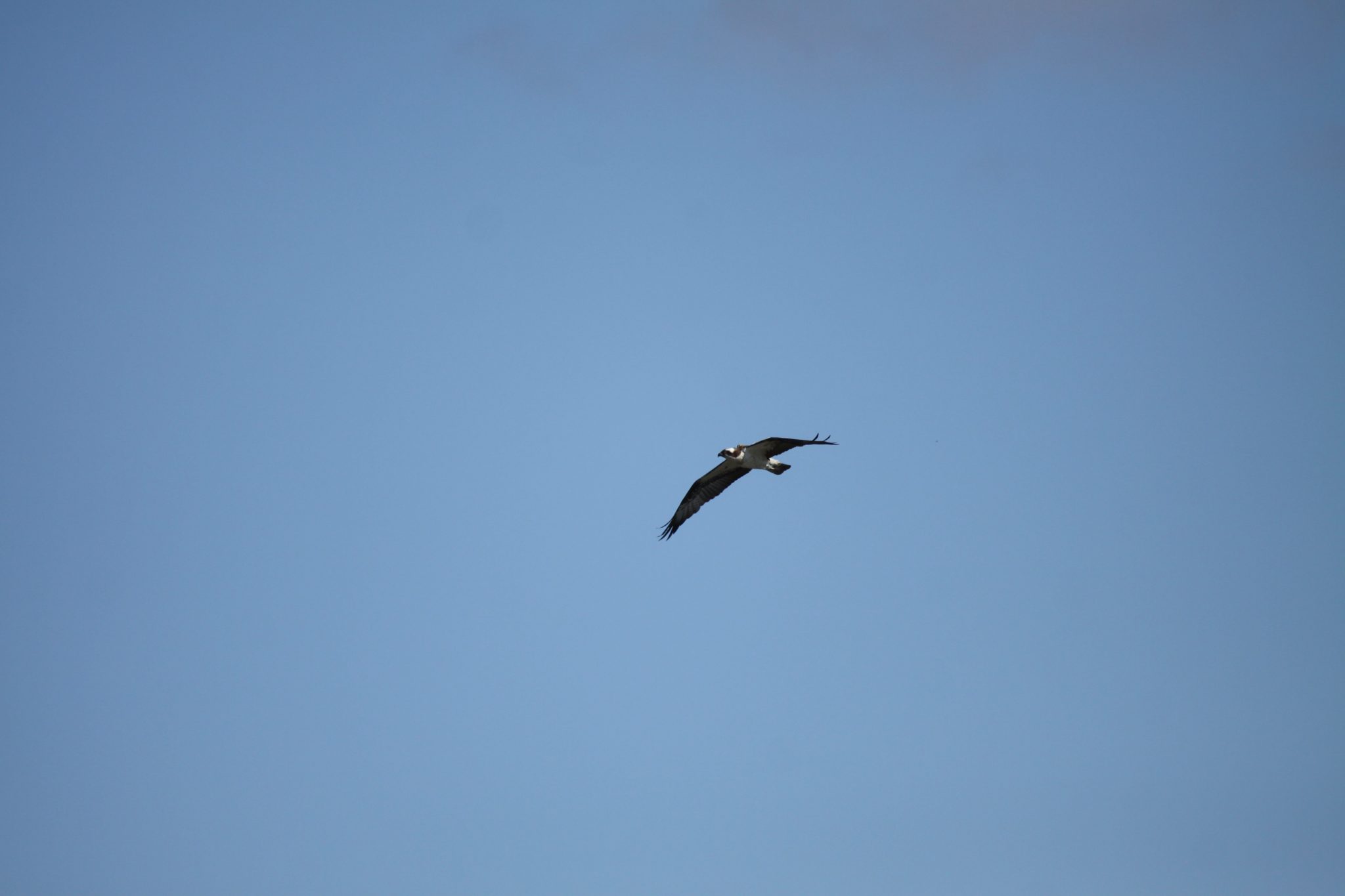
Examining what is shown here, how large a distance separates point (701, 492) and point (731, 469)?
4.46 ft

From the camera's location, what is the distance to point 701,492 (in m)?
39.8

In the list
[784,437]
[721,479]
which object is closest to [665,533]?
[721,479]

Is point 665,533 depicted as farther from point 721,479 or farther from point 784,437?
point 784,437

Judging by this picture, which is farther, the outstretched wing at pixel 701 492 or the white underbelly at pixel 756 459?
the outstretched wing at pixel 701 492

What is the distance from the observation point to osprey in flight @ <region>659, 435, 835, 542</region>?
36.2 m

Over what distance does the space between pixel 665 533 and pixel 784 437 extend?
5.07 m

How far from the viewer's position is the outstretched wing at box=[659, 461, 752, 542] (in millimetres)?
39188

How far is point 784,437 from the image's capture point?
3578 cm

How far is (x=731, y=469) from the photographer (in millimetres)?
38844

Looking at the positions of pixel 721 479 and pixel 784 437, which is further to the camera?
pixel 721 479

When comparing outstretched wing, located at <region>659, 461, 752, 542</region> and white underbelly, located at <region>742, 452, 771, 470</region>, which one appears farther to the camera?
outstretched wing, located at <region>659, 461, 752, 542</region>

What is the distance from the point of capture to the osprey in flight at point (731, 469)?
119 feet

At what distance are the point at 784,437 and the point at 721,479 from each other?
408cm

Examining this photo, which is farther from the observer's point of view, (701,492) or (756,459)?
(701,492)
